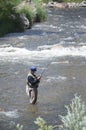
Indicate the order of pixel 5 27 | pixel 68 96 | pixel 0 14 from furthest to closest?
1. pixel 0 14
2. pixel 5 27
3. pixel 68 96

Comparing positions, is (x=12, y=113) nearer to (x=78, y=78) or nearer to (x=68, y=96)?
(x=68, y=96)

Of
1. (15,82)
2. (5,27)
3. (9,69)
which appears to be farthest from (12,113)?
(5,27)

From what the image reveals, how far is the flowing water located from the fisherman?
0.95ft

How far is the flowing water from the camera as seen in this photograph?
46.0ft

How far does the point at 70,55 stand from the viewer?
930 inches

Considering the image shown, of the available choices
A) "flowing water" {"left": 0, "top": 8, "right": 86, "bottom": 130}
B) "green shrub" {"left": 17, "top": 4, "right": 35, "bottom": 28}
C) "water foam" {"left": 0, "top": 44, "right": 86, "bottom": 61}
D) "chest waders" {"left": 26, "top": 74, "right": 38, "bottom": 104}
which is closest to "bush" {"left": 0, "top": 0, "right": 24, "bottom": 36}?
"green shrub" {"left": 17, "top": 4, "right": 35, "bottom": 28}

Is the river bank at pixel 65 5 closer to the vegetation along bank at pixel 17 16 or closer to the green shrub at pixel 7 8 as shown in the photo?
the vegetation along bank at pixel 17 16

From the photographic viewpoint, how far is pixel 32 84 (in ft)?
47.1

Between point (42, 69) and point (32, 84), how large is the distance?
19.6ft

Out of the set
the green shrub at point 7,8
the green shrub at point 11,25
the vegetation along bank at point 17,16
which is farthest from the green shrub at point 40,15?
the green shrub at point 11,25

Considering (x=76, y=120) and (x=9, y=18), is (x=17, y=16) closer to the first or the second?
(x=9, y=18)

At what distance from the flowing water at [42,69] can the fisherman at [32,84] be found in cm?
29

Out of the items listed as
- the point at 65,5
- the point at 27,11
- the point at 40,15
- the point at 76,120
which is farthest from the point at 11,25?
the point at 76,120

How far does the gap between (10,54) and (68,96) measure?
8.66m
